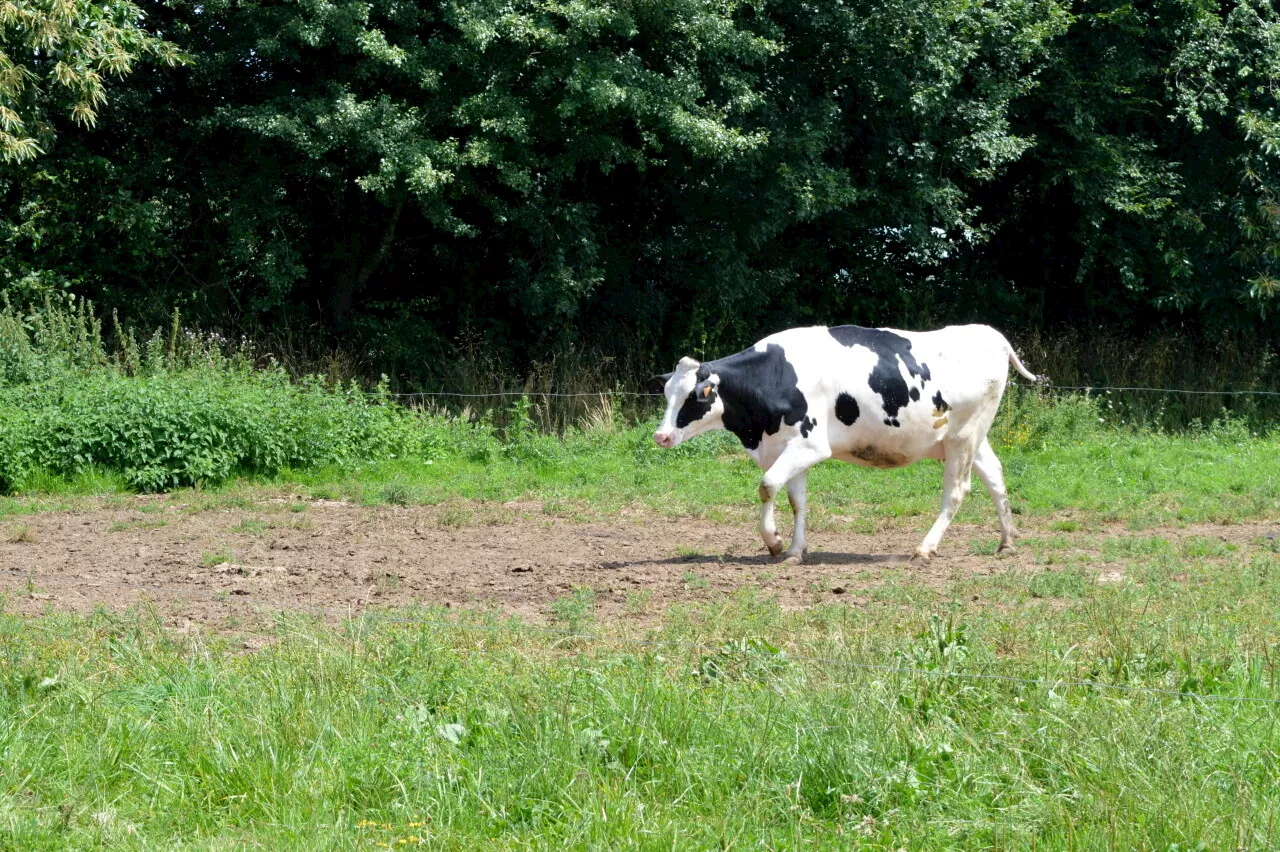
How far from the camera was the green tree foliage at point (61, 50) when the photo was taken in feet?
49.6

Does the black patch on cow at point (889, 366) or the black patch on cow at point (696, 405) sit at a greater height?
the black patch on cow at point (889, 366)

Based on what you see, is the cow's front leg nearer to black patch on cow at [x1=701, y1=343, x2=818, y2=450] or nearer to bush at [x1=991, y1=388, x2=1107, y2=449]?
black patch on cow at [x1=701, y1=343, x2=818, y2=450]

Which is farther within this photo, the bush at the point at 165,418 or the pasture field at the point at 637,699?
the bush at the point at 165,418

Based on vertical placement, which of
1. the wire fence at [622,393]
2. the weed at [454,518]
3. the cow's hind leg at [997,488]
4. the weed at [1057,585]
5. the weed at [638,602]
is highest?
the wire fence at [622,393]

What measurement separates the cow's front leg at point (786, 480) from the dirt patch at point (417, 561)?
214 millimetres

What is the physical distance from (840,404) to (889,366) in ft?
1.64

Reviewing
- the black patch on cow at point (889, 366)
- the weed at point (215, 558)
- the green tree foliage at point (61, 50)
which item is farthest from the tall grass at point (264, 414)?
the black patch on cow at point (889, 366)

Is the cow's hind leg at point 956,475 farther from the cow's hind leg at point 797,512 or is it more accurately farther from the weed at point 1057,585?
the weed at point 1057,585

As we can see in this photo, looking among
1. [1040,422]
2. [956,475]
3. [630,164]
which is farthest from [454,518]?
[630,164]

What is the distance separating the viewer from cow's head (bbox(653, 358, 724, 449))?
1136 centimetres

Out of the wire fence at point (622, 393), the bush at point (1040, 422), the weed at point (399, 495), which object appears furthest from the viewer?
the wire fence at point (622, 393)

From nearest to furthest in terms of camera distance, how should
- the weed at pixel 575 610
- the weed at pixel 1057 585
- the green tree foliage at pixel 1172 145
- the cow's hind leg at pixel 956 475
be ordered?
1. the weed at pixel 575 610
2. the weed at pixel 1057 585
3. the cow's hind leg at pixel 956 475
4. the green tree foliage at pixel 1172 145

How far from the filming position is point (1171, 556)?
1059 centimetres

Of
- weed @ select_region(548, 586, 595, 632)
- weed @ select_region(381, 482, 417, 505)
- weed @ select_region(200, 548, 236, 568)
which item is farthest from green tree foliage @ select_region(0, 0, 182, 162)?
weed @ select_region(548, 586, 595, 632)
